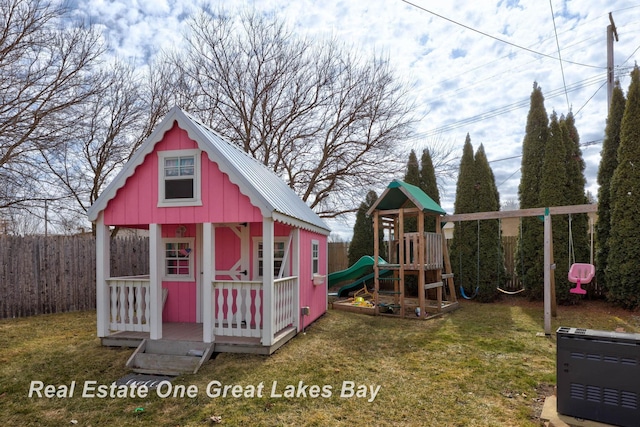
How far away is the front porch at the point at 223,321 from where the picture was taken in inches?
234

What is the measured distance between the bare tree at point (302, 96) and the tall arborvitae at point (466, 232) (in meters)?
2.88

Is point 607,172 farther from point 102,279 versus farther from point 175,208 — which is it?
point 102,279

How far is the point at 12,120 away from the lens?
973cm

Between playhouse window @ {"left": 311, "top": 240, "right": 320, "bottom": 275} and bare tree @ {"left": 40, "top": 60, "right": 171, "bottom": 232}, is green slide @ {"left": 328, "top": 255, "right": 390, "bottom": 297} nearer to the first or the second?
playhouse window @ {"left": 311, "top": 240, "right": 320, "bottom": 275}

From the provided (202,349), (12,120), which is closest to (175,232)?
(202,349)

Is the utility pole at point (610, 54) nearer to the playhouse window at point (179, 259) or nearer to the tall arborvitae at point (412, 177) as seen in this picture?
the tall arborvitae at point (412, 177)

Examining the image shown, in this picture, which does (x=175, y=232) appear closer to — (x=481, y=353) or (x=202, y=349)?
(x=202, y=349)

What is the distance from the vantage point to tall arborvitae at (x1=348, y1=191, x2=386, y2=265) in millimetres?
14617

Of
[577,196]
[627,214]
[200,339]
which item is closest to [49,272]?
[200,339]

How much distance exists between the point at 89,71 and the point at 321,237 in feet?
27.4

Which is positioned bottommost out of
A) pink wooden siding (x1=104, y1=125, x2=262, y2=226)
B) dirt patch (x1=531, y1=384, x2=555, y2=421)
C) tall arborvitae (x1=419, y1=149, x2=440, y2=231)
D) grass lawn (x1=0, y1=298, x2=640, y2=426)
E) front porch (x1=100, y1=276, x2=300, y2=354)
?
grass lawn (x1=0, y1=298, x2=640, y2=426)

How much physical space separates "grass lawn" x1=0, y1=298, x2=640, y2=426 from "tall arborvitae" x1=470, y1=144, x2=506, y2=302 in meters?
3.63

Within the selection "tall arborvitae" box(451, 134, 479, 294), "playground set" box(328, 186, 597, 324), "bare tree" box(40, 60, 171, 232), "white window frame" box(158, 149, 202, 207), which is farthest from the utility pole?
"bare tree" box(40, 60, 171, 232)

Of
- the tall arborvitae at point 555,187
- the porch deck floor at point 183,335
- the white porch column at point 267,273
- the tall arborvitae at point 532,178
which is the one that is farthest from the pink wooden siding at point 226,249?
the tall arborvitae at point 555,187
